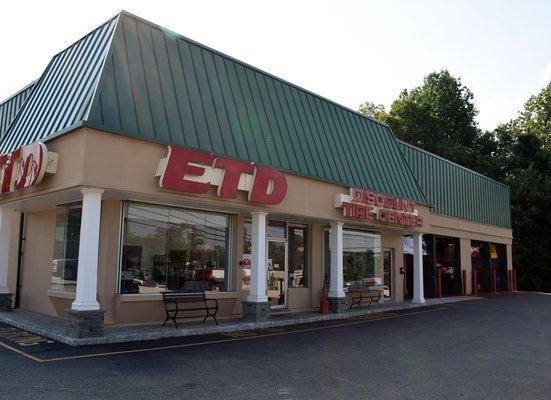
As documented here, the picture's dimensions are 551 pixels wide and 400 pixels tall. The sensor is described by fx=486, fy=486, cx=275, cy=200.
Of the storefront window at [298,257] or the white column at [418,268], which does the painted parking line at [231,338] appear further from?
the white column at [418,268]

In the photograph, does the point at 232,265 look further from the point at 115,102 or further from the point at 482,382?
the point at 482,382

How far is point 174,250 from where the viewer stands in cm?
1315

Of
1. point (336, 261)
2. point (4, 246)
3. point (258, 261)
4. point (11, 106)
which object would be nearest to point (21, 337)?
point (4, 246)

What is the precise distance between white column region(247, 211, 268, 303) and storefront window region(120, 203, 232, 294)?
1.26m

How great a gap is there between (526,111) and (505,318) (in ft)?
135

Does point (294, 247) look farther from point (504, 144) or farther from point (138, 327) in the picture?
point (504, 144)

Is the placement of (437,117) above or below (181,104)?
above

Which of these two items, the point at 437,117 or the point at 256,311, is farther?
the point at 437,117

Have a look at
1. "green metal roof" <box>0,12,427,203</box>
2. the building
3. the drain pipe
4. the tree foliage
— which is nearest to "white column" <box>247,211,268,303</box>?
the building

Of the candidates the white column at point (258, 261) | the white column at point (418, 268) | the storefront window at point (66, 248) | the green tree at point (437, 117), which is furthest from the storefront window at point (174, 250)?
the green tree at point (437, 117)

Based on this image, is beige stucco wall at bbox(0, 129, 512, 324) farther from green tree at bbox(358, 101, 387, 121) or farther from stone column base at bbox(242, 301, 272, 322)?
green tree at bbox(358, 101, 387, 121)

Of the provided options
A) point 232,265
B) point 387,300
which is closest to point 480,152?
point 387,300

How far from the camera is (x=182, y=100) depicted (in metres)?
12.4

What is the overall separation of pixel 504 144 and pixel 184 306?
1500 inches
